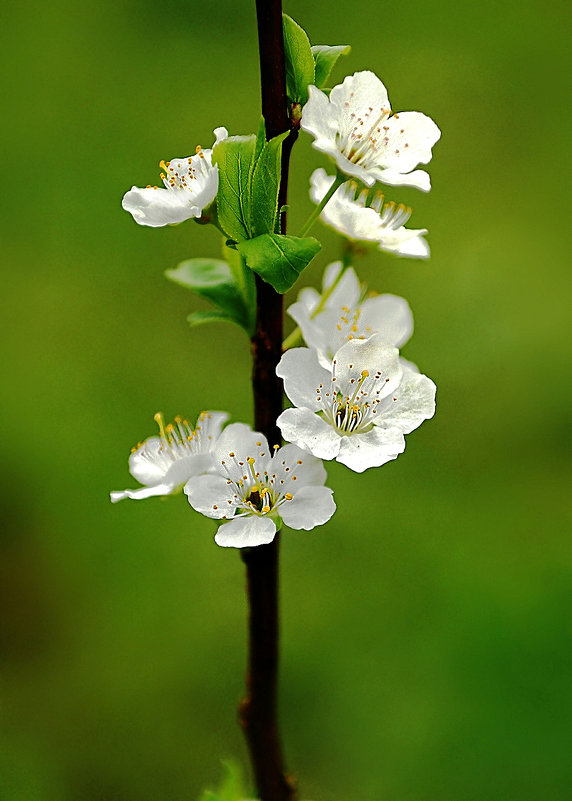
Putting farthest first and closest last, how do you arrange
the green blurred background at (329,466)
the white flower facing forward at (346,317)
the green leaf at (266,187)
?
the green blurred background at (329,466) < the white flower facing forward at (346,317) < the green leaf at (266,187)

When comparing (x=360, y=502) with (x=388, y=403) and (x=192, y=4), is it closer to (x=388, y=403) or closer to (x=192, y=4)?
(x=388, y=403)

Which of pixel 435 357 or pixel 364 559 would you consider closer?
pixel 364 559

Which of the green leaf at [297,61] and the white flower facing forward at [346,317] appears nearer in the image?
the green leaf at [297,61]

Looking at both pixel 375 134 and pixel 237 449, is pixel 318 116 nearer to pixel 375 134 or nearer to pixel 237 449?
pixel 375 134

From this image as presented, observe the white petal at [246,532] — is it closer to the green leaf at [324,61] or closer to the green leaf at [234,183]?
the green leaf at [234,183]

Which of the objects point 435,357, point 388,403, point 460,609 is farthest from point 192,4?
point 388,403

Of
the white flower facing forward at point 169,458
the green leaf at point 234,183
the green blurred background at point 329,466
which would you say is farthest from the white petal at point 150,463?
the green blurred background at point 329,466

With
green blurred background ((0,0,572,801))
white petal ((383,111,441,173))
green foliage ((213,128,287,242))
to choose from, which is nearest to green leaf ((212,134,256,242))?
green foliage ((213,128,287,242))
